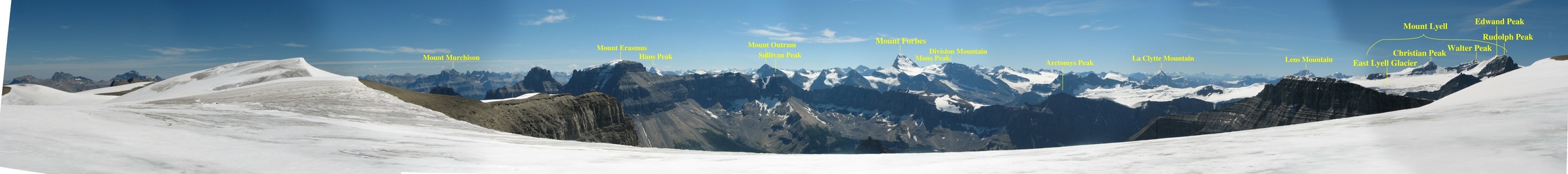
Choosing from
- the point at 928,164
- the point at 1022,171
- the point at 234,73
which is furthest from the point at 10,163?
the point at 234,73

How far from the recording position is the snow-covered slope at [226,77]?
27094mm

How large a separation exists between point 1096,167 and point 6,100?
44.2 meters

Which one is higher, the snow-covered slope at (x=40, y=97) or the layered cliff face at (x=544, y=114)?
the snow-covered slope at (x=40, y=97)

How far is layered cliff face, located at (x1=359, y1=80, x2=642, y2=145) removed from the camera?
36594 mm

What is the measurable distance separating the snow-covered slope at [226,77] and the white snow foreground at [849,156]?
695 inches

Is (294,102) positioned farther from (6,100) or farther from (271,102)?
(6,100)

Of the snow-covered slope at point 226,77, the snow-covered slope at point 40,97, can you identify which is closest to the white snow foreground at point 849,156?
the snow-covered slope at point 226,77

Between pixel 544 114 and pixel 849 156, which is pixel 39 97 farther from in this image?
pixel 849 156

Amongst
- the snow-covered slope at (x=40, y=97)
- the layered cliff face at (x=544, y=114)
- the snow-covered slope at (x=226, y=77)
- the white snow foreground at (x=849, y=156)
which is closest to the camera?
the white snow foreground at (x=849, y=156)

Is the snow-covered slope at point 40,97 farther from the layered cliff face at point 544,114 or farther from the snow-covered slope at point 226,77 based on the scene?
the layered cliff face at point 544,114

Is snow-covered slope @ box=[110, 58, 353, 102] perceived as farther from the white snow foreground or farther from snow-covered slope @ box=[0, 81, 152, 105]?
the white snow foreground

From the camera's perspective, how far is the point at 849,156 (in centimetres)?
842

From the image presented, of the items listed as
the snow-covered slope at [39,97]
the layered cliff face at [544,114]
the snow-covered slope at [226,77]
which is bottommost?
the layered cliff face at [544,114]

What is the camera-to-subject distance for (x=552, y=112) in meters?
60.9
